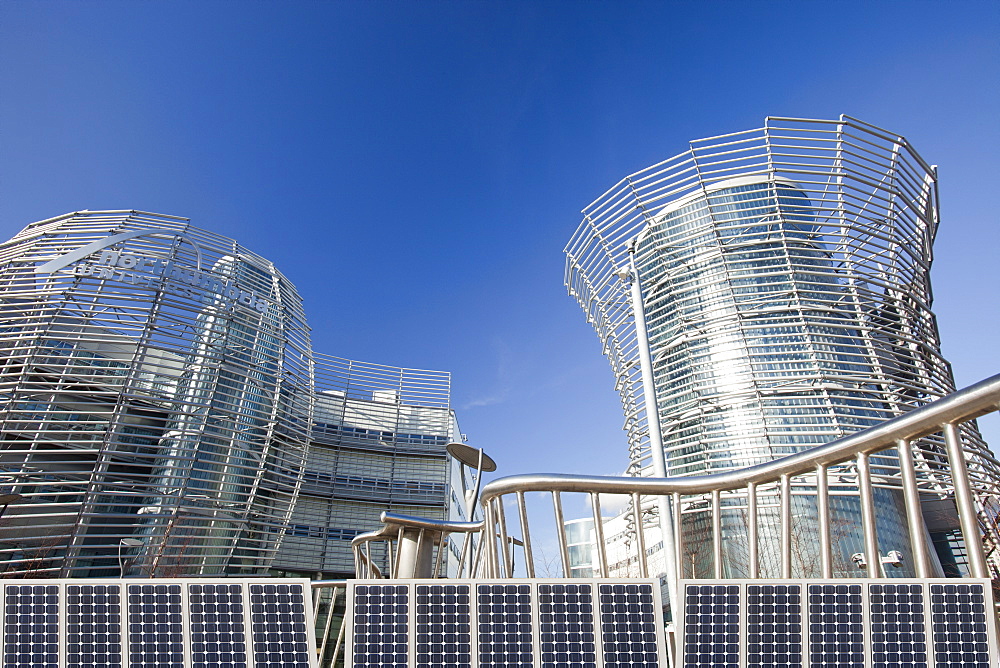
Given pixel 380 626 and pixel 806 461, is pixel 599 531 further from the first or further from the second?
pixel 380 626

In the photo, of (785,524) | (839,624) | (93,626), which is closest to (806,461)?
(785,524)

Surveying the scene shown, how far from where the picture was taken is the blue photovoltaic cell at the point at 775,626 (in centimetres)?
382

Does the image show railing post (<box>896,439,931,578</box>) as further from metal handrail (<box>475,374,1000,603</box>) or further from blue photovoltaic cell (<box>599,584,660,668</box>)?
blue photovoltaic cell (<box>599,584,660,668</box>)

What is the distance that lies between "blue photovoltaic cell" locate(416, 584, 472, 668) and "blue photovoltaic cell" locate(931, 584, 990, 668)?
2966 mm

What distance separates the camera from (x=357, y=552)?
12.3 meters

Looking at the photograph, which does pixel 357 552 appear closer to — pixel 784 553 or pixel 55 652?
pixel 55 652

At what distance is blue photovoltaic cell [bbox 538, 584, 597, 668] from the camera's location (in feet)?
13.0

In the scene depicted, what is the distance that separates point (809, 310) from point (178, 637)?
26.5 metres

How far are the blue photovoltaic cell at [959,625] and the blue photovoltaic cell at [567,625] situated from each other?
2131 mm

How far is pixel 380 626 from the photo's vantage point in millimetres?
4043

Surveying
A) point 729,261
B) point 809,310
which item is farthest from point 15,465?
point 809,310

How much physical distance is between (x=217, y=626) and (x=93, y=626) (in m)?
0.88

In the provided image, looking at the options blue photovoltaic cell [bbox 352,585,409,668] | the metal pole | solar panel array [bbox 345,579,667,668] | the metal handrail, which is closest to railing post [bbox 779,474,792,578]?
Result: the metal handrail

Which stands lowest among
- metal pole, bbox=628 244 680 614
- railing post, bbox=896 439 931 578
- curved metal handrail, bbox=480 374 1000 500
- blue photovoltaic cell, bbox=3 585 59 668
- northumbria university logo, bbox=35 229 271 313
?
blue photovoltaic cell, bbox=3 585 59 668
